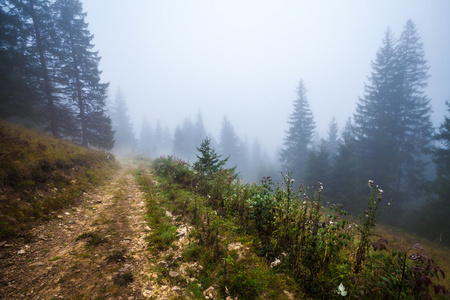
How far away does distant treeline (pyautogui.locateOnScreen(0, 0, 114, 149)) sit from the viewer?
13836 millimetres

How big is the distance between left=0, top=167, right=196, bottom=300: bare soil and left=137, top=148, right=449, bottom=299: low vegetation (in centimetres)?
38

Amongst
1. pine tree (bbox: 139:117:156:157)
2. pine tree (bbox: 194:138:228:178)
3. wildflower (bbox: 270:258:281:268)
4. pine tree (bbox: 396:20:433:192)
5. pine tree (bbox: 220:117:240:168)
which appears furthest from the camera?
pine tree (bbox: 139:117:156:157)

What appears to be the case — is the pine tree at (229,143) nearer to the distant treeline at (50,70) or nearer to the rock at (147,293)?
the distant treeline at (50,70)

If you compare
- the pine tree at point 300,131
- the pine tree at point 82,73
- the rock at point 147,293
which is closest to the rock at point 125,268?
the rock at point 147,293

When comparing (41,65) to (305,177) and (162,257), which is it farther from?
(305,177)

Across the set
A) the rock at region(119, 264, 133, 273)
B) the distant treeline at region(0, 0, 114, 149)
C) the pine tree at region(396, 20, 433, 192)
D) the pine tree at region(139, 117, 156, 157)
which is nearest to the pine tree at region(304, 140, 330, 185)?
the pine tree at region(396, 20, 433, 192)

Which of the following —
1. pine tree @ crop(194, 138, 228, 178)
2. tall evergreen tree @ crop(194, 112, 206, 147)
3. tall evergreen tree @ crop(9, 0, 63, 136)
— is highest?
tall evergreen tree @ crop(9, 0, 63, 136)

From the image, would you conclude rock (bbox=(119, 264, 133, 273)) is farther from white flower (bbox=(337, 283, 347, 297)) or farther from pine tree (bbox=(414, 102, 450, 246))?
pine tree (bbox=(414, 102, 450, 246))

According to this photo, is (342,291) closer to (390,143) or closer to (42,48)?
(390,143)

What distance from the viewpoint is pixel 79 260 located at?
3.70 m

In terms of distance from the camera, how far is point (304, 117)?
2952 centimetres

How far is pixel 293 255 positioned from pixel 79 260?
4.57 meters

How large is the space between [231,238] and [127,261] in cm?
237

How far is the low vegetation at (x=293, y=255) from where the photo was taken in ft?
8.09
